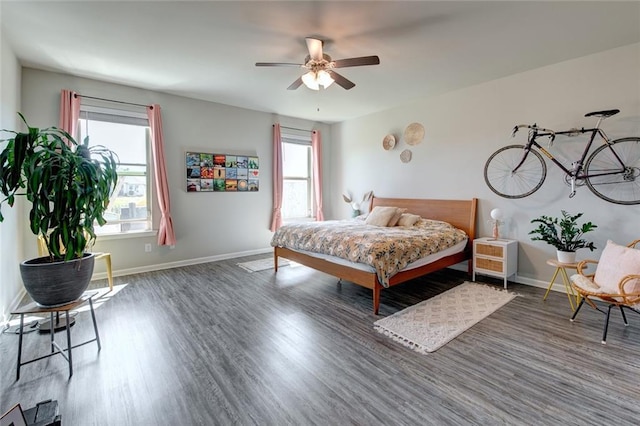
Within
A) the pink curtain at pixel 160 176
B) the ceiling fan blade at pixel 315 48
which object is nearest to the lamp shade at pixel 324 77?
the ceiling fan blade at pixel 315 48

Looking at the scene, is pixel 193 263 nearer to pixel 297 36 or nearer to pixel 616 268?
pixel 297 36

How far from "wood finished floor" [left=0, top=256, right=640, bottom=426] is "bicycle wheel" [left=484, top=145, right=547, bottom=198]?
1552 millimetres

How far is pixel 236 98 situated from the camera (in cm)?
500

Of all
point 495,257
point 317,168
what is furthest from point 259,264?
point 495,257

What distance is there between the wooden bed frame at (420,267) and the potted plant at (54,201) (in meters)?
2.38

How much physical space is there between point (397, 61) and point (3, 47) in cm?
427

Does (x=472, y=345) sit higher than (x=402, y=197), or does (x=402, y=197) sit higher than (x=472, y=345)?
(x=402, y=197)

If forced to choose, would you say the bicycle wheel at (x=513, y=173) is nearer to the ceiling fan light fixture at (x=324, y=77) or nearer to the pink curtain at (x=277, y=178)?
the ceiling fan light fixture at (x=324, y=77)

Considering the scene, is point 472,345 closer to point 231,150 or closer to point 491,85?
point 491,85

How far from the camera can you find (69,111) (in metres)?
3.91

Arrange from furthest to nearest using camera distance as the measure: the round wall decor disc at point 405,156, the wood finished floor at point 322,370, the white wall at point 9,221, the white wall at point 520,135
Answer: the round wall decor disc at point 405,156 < the white wall at point 520,135 < the white wall at point 9,221 < the wood finished floor at point 322,370

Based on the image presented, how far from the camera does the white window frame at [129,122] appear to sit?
4180 mm

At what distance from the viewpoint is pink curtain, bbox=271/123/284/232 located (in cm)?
598

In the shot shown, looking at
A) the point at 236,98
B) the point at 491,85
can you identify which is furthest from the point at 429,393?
the point at 236,98
